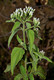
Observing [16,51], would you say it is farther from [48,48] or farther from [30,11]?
[48,48]

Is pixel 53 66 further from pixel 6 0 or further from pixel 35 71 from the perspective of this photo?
pixel 6 0

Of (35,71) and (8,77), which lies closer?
(35,71)

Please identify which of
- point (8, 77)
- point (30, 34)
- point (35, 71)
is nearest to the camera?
point (30, 34)

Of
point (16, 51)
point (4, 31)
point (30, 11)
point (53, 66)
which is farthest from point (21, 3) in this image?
point (16, 51)

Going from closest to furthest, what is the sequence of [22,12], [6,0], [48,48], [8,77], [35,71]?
1. [22,12]
2. [35,71]
3. [8,77]
4. [48,48]
5. [6,0]

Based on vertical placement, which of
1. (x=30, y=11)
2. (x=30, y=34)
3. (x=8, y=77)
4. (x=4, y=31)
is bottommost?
(x=8, y=77)

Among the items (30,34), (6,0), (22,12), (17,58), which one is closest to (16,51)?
(17,58)

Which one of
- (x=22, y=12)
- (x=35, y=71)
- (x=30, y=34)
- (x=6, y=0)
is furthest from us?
(x=6, y=0)

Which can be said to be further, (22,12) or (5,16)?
(5,16)

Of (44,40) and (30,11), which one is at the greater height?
(30,11)
